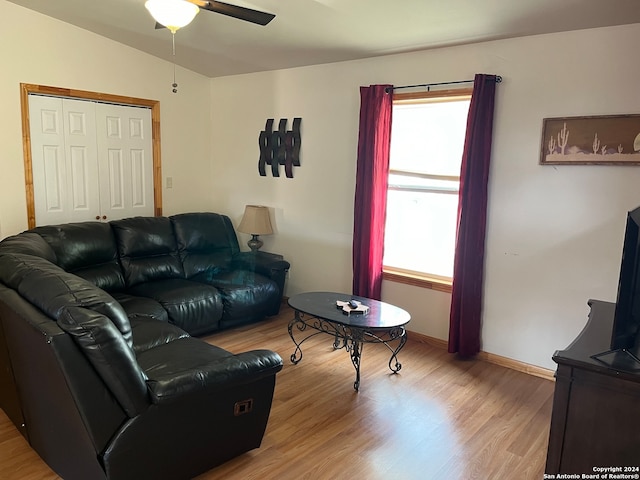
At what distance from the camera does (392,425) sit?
297 cm

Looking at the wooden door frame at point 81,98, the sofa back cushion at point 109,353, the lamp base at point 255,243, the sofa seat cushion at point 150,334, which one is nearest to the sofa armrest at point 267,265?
the lamp base at point 255,243

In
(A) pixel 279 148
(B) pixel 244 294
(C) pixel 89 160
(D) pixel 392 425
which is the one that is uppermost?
(A) pixel 279 148

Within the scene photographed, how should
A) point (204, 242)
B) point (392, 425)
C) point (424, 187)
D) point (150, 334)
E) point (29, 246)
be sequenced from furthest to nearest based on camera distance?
point (204, 242)
point (424, 187)
point (29, 246)
point (150, 334)
point (392, 425)

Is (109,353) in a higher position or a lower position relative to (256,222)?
lower

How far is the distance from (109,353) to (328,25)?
284 cm

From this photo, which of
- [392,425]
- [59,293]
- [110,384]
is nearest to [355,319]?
[392,425]

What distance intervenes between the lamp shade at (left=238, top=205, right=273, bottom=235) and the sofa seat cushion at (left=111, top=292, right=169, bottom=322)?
1.41 m

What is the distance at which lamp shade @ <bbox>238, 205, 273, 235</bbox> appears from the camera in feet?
16.7

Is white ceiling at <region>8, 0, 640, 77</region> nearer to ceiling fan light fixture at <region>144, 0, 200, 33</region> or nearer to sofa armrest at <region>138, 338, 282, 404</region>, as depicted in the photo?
ceiling fan light fixture at <region>144, 0, 200, 33</region>

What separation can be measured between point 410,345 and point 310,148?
6.94 feet

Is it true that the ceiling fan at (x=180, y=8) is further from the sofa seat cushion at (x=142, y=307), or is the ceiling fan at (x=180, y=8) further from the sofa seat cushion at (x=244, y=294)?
the sofa seat cushion at (x=244, y=294)

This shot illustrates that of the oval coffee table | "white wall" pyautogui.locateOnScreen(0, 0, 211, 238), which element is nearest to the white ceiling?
"white wall" pyautogui.locateOnScreen(0, 0, 211, 238)

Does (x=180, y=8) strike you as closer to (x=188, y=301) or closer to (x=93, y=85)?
(x=188, y=301)

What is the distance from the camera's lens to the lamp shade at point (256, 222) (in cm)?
509
